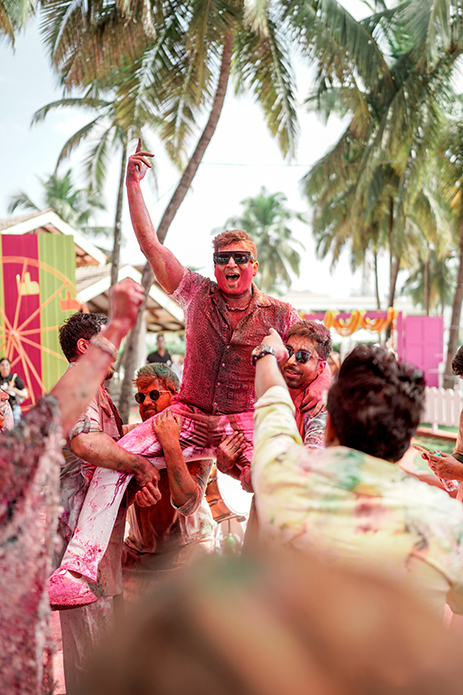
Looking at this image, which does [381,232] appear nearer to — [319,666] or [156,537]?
[156,537]

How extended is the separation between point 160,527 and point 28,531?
2313 mm

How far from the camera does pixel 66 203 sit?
37062 mm

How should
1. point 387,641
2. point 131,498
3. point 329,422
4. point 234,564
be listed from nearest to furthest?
point 387,641 → point 329,422 → point 234,564 → point 131,498

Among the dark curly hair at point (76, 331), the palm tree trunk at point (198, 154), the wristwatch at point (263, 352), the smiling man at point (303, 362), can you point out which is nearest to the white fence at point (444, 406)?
the palm tree trunk at point (198, 154)

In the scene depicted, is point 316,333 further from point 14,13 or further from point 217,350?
point 14,13

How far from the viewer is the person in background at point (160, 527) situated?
344cm

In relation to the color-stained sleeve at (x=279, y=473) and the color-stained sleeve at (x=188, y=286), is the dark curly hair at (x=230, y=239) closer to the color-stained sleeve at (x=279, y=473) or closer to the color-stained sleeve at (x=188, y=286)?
the color-stained sleeve at (x=188, y=286)

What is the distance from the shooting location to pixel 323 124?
86.3 ft

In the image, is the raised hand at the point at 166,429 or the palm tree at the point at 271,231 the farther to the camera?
the palm tree at the point at 271,231

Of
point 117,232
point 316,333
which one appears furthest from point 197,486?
point 117,232

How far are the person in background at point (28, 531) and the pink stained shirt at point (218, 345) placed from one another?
1.34 meters

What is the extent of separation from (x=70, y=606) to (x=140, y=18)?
920 cm

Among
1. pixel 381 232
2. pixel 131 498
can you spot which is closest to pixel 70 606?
pixel 131 498

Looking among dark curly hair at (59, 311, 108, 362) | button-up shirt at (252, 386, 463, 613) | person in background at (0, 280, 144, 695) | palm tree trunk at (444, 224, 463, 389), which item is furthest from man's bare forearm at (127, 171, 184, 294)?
palm tree trunk at (444, 224, 463, 389)
